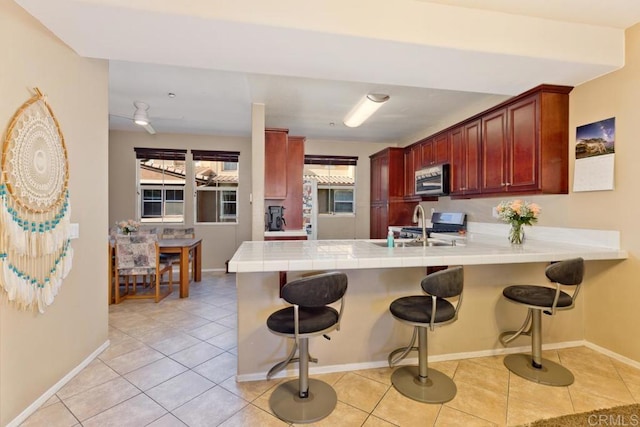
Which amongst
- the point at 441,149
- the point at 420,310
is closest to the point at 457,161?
the point at 441,149

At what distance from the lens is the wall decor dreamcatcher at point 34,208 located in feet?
5.39

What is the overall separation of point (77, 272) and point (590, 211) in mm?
4219

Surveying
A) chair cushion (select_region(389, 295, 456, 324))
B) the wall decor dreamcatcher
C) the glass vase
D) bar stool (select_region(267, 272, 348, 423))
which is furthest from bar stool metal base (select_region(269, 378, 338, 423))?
the glass vase

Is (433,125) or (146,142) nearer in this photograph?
(433,125)

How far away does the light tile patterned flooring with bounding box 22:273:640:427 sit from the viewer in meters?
1.75

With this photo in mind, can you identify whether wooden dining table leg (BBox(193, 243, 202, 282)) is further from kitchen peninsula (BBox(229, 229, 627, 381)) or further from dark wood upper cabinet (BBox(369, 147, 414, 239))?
dark wood upper cabinet (BBox(369, 147, 414, 239))

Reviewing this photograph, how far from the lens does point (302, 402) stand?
1.85 metres

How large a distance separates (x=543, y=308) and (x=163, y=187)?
606 cm

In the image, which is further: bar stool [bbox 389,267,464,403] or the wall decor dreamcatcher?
bar stool [bbox 389,267,464,403]

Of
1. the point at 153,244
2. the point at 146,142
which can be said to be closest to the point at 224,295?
the point at 153,244

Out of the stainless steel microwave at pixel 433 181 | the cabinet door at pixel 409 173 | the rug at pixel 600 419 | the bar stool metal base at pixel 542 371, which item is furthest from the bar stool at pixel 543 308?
the cabinet door at pixel 409 173

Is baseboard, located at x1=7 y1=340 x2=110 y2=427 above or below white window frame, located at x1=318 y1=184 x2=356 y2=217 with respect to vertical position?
below

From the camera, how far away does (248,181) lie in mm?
5977

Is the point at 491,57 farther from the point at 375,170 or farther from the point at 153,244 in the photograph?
the point at 153,244
